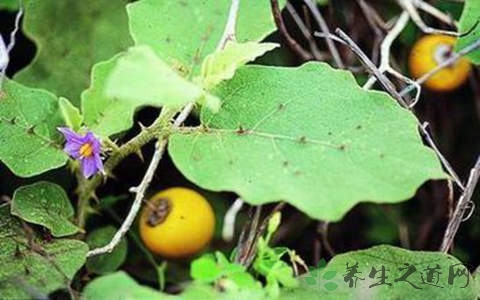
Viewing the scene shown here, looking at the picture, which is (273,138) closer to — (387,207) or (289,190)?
(289,190)

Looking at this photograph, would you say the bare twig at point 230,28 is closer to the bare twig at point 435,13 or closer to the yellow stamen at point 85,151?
the yellow stamen at point 85,151

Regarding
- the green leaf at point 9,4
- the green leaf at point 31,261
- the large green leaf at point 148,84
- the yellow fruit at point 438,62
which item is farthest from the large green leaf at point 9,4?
the yellow fruit at point 438,62

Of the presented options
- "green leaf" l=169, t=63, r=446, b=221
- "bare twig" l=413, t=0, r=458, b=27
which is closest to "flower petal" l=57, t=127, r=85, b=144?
"green leaf" l=169, t=63, r=446, b=221

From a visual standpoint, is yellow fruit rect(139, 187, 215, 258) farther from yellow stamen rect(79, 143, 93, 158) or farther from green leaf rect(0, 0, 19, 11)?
green leaf rect(0, 0, 19, 11)

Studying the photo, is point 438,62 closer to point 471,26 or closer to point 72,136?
point 471,26

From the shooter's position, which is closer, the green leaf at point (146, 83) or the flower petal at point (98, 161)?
the green leaf at point (146, 83)

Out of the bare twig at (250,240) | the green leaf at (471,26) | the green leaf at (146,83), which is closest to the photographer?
the green leaf at (146,83)

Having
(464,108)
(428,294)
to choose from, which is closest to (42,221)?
(428,294)
